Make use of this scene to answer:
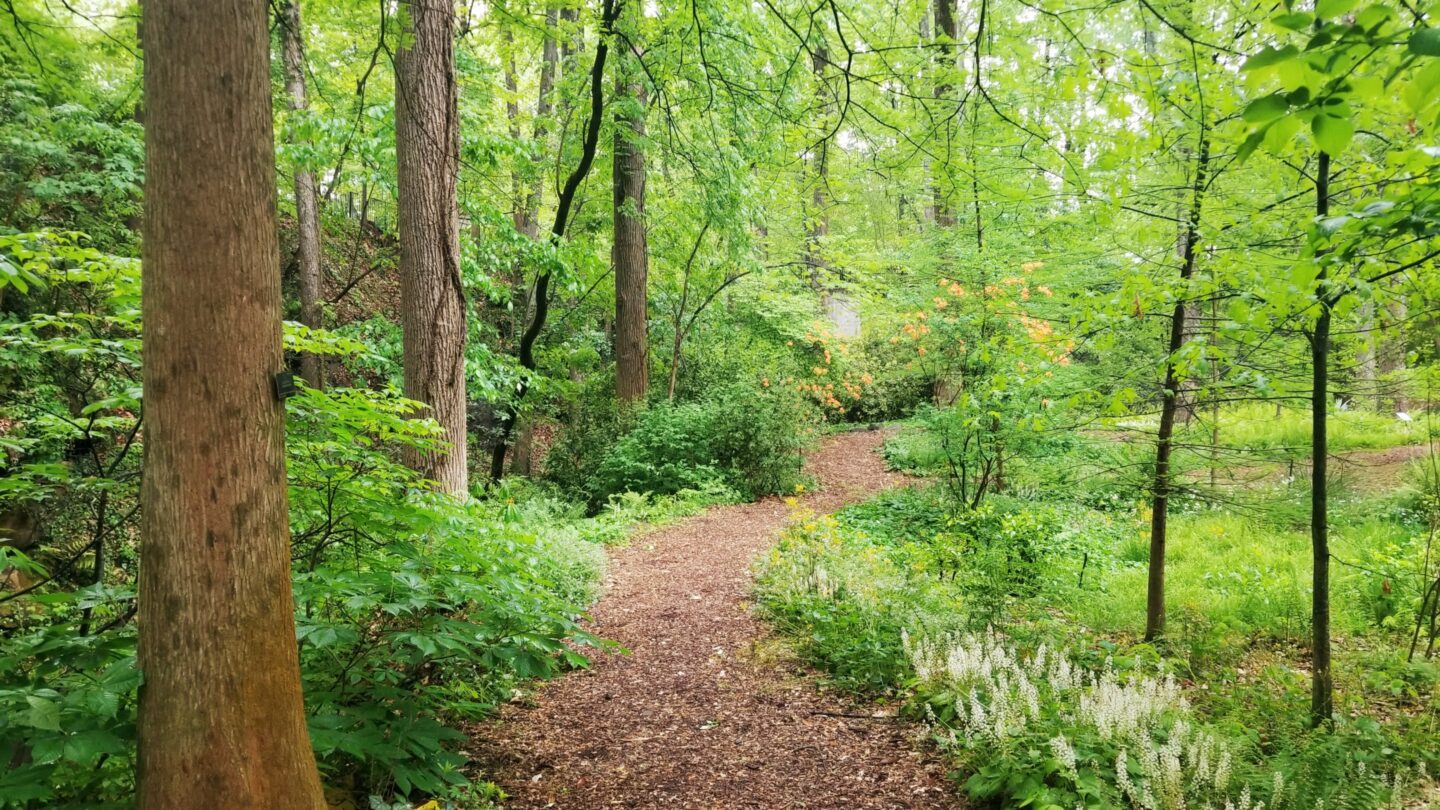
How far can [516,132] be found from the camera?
20188mm

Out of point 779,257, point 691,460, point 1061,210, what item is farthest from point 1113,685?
point 779,257

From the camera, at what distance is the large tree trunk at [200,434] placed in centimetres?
181

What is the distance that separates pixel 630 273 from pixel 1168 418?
8.75 metres

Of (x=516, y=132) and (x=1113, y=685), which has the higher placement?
(x=516, y=132)

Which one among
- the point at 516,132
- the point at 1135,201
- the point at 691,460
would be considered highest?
the point at 516,132

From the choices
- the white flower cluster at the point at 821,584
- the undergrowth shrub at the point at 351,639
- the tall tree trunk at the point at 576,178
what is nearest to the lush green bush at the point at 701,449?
the tall tree trunk at the point at 576,178

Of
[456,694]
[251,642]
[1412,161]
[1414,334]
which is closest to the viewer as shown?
[251,642]

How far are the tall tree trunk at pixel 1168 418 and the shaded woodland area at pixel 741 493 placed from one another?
1.5 inches

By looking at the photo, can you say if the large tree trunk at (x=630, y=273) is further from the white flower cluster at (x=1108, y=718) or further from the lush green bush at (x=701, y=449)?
the white flower cluster at (x=1108, y=718)

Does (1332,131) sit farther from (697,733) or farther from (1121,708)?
(697,733)

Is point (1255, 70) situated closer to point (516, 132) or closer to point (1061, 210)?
point (1061, 210)

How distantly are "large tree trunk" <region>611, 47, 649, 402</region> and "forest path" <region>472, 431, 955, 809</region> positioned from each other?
21.1ft

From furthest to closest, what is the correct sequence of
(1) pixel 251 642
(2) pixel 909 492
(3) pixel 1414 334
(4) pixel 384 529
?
(2) pixel 909 492 < (3) pixel 1414 334 < (4) pixel 384 529 < (1) pixel 251 642

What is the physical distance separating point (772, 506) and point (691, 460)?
159 cm
